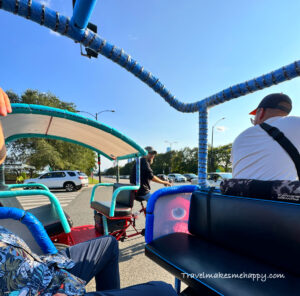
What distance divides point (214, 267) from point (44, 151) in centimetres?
2156

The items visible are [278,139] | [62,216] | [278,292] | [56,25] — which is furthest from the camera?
[56,25]

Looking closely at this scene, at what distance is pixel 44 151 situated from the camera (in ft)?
62.6

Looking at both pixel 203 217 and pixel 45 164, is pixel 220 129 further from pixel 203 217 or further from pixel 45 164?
pixel 45 164

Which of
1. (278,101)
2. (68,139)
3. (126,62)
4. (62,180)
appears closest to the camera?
(278,101)

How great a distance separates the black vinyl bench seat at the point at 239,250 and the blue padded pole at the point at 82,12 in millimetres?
3005

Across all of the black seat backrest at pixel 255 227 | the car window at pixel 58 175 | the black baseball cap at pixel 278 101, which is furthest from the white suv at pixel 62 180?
the black baseball cap at pixel 278 101

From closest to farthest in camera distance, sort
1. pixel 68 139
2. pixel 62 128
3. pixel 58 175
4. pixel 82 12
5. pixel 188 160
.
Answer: pixel 82 12 < pixel 62 128 < pixel 68 139 < pixel 58 175 < pixel 188 160

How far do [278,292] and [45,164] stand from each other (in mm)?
22899

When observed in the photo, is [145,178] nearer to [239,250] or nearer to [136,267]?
[136,267]

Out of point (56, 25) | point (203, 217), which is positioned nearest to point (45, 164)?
point (56, 25)

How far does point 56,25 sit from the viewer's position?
2.68 m

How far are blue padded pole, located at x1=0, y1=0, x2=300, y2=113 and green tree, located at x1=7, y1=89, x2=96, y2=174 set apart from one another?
1858 centimetres

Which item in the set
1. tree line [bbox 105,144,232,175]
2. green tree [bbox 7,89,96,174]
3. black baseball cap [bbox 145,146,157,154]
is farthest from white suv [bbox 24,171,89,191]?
tree line [bbox 105,144,232,175]

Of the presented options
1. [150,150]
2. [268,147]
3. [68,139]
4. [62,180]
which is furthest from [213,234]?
[62,180]
